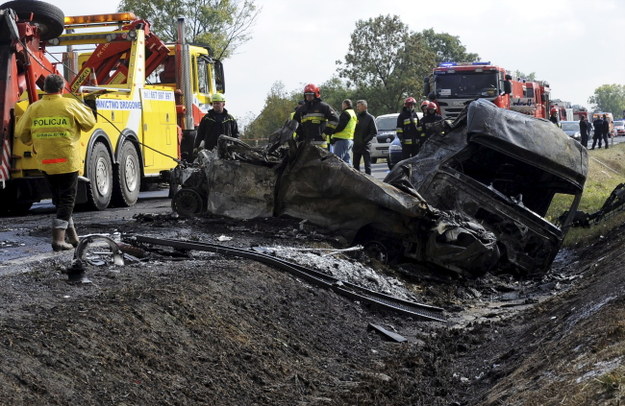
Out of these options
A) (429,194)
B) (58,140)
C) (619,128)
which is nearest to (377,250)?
(429,194)

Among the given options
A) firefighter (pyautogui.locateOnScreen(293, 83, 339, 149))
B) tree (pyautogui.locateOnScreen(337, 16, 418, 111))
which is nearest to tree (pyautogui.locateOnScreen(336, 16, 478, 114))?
tree (pyautogui.locateOnScreen(337, 16, 418, 111))

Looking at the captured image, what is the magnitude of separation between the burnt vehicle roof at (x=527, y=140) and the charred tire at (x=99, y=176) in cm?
567

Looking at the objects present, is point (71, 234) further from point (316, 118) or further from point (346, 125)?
point (346, 125)

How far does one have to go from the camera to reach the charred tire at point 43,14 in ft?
48.0

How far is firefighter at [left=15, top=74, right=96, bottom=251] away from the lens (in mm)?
9508

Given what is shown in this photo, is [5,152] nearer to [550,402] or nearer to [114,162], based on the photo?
[114,162]

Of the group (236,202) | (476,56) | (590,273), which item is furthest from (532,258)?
(476,56)

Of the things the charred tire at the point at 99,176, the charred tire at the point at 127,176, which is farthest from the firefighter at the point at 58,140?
the charred tire at the point at 127,176

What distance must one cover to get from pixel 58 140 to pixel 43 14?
5955 mm

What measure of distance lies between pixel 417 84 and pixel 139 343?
55350mm

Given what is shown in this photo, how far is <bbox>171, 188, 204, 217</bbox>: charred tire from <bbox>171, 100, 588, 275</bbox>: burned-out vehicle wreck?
136 mm

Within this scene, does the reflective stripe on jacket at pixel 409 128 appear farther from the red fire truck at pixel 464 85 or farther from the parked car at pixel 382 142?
the parked car at pixel 382 142

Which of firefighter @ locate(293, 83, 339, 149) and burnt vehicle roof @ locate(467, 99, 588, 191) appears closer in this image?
A: burnt vehicle roof @ locate(467, 99, 588, 191)

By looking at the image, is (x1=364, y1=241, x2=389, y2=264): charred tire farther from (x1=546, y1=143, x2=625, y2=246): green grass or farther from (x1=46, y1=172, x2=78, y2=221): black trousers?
(x1=546, y1=143, x2=625, y2=246): green grass
